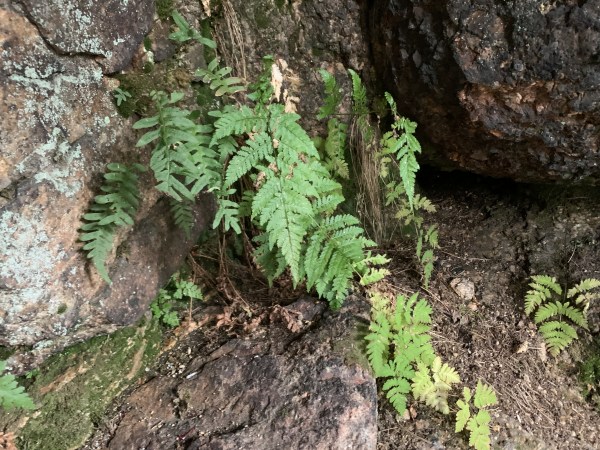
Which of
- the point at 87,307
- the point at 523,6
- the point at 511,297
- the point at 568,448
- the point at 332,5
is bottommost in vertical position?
the point at 568,448

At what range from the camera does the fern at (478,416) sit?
9.43 feet

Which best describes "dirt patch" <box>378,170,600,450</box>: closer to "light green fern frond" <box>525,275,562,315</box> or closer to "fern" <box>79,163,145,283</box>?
"light green fern frond" <box>525,275,562,315</box>

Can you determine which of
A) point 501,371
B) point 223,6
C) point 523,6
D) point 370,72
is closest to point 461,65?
point 523,6

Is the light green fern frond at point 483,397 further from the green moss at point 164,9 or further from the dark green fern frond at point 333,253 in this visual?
the green moss at point 164,9

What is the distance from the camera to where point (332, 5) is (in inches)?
139

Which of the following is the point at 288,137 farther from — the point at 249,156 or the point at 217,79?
the point at 217,79

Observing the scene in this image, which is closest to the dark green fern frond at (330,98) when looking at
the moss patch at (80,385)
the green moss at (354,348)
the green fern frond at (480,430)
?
the green moss at (354,348)

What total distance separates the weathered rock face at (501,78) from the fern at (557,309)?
811 mm

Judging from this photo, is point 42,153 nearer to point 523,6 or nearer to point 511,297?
point 523,6

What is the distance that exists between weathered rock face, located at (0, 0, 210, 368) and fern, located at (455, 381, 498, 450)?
2134mm

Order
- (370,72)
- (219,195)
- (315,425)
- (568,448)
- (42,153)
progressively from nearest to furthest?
(42,153)
(315,425)
(219,195)
(568,448)
(370,72)

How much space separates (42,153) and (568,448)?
12.1ft

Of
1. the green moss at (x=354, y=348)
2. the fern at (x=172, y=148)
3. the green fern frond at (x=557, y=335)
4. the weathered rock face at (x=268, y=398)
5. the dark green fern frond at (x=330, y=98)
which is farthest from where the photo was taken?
the green fern frond at (x=557, y=335)

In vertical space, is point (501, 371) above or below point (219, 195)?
below
